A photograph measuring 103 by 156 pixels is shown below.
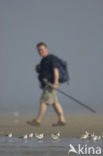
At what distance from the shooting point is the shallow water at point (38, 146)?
2111 centimetres

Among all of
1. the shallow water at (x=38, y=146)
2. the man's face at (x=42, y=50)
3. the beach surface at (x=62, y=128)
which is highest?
the beach surface at (x=62, y=128)

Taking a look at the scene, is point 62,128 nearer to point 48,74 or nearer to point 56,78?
point 48,74

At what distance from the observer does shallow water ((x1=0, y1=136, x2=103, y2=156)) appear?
69.3ft

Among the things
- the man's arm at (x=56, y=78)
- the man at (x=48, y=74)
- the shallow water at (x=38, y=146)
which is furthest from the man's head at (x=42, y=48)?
the shallow water at (x=38, y=146)

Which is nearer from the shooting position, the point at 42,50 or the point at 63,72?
the point at 42,50

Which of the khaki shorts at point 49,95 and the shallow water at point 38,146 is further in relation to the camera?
the shallow water at point 38,146

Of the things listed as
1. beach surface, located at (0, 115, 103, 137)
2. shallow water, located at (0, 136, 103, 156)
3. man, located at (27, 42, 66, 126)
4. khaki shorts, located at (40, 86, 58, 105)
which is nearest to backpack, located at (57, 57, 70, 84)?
man, located at (27, 42, 66, 126)

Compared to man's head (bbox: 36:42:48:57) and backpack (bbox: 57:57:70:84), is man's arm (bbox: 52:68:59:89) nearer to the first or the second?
backpack (bbox: 57:57:70:84)

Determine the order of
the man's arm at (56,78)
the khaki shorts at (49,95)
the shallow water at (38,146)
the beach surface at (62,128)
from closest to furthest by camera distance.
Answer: the man's arm at (56,78) → the khaki shorts at (49,95) → the shallow water at (38,146) → the beach surface at (62,128)

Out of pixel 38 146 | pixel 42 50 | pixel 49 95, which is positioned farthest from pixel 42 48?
pixel 38 146

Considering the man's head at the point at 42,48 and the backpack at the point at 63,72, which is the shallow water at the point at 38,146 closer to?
the backpack at the point at 63,72

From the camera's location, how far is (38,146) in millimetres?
22203

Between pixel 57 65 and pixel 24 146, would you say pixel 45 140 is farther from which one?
pixel 57 65

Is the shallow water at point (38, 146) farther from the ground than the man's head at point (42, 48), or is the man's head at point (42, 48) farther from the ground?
the man's head at point (42, 48)
